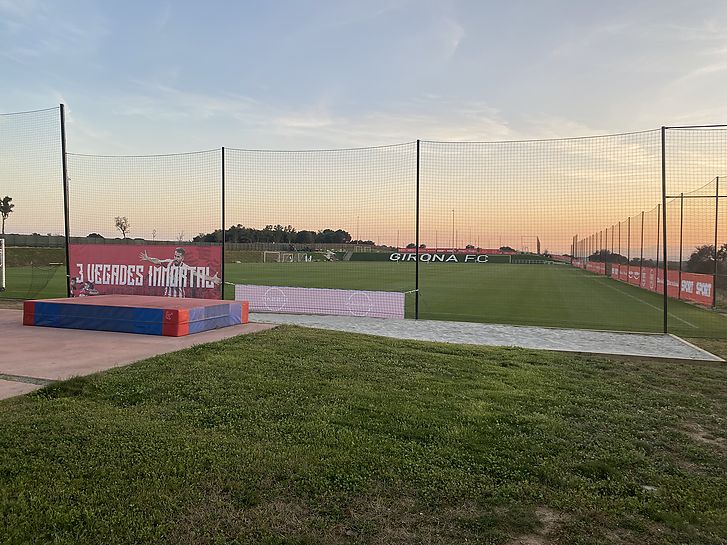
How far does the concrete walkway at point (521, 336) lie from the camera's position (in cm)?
775

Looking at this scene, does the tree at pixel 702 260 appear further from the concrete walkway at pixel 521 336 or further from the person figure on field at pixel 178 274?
the person figure on field at pixel 178 274

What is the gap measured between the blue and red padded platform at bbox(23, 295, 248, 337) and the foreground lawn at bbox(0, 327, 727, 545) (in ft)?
7.77

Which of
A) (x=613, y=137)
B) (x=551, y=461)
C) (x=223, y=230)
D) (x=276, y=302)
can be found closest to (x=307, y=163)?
(x=223, y=230)

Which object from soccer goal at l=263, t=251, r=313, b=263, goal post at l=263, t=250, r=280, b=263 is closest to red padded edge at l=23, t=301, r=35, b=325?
goal post at l=263, t=250, r=280, b=263

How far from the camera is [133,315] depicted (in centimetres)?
795

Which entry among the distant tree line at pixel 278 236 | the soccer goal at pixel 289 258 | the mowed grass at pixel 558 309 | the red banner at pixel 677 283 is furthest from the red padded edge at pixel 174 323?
the soccer goal at pixel 289 258

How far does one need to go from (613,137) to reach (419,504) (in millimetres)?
9827

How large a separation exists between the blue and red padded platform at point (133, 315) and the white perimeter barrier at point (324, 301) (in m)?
3.01

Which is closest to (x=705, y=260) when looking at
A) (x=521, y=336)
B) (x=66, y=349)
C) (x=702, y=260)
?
(x=702, y=260)

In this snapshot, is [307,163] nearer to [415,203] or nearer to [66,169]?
[415,203]

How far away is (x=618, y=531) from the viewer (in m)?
2.58

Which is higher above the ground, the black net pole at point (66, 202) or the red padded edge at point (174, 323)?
the black net pole at point (66, 202)

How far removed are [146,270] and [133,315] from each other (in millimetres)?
4944

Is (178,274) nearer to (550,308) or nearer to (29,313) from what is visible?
(29,313)
